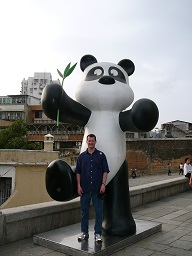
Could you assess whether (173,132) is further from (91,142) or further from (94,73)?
(91,142)

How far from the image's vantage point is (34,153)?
49.6 feet

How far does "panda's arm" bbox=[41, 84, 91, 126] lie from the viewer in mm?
3941

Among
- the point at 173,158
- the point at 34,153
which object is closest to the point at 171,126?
the point at 173,158

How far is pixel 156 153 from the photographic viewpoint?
31891mm

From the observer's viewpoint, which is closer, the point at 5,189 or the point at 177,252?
the point at 177,252

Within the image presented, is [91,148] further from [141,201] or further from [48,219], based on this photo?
[141,201]

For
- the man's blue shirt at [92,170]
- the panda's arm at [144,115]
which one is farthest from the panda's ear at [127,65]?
the man's blue shirt at [92,170]

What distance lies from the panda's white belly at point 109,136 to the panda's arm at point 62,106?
0.45 ft

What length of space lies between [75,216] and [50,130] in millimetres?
37269

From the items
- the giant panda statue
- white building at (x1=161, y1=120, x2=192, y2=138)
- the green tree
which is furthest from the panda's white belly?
white building at (x1=161, y1=120, x2=192, y2=138)

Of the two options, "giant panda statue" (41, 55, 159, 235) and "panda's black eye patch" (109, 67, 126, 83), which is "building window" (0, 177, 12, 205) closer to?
"giant panda statue" (41, 55, 159, 235)

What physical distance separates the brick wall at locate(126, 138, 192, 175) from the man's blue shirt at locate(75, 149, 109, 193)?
28.3 m

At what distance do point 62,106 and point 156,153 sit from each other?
28.8 meters

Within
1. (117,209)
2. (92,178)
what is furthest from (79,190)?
(117,209)
